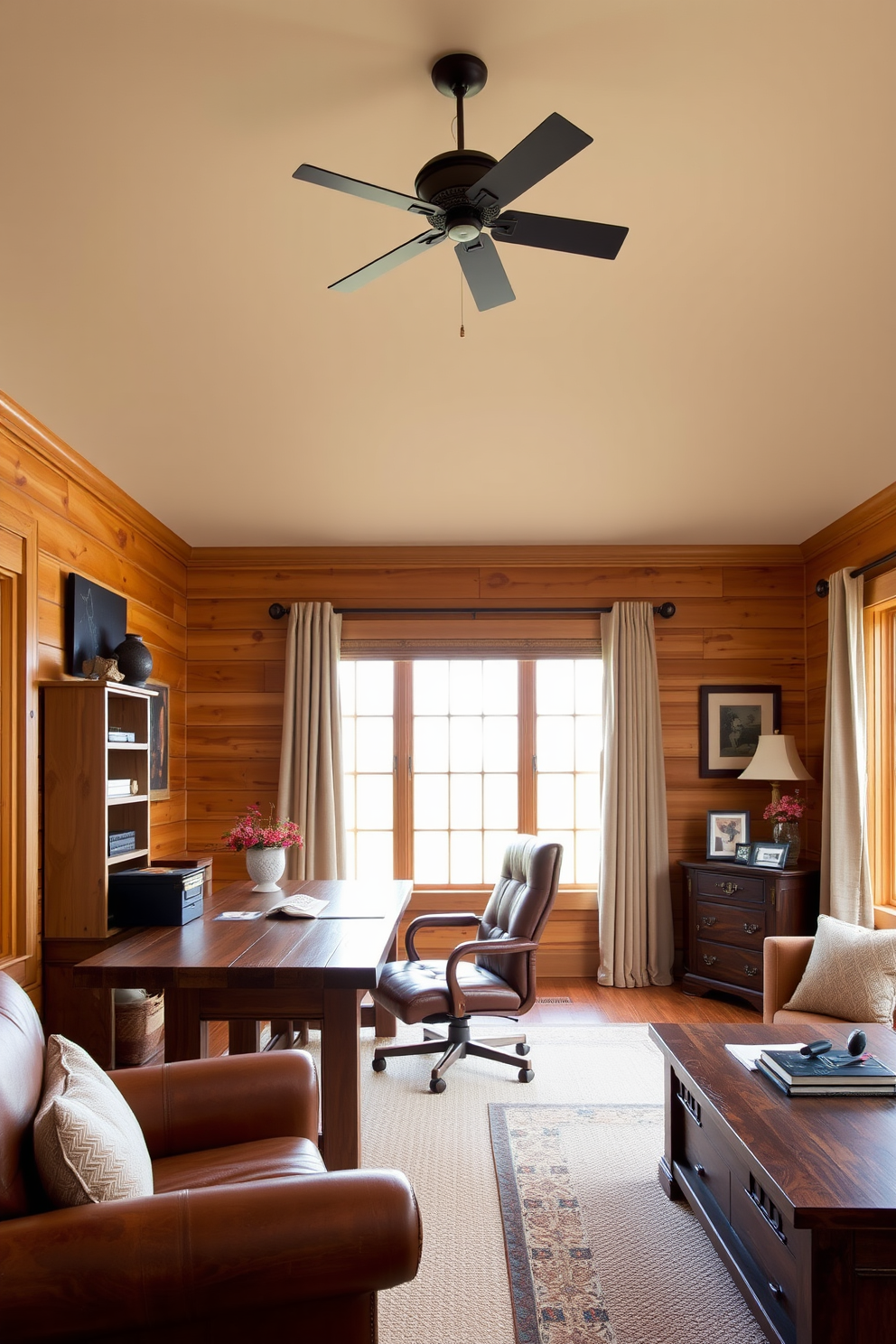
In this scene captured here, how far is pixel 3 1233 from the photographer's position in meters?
1.44

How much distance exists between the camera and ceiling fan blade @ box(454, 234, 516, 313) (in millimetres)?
1992

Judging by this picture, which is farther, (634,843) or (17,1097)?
(634,843)

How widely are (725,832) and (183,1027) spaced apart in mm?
3534

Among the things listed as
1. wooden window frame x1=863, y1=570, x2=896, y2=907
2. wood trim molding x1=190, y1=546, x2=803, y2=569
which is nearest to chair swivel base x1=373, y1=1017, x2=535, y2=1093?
wooden window frame x1=863, y1=570, x2=896, y2=907

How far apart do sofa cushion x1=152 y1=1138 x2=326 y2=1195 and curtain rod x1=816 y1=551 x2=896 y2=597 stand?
3.67m

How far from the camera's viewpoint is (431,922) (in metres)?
4.31

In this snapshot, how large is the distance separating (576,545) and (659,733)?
124cm

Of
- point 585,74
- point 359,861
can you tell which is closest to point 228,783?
point 359,861

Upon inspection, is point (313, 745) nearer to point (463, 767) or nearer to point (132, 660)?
point (463, 767)

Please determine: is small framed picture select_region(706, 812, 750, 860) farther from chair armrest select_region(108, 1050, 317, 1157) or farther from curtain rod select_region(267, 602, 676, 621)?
chair armrest select_region(108, 1050, 317, 1157)

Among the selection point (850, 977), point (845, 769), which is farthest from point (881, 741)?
point (850, 977)

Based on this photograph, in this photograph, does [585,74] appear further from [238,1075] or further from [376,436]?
[238,1075]

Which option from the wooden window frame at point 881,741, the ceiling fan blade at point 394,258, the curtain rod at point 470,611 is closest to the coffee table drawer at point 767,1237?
the ceiling fan blade at point 394,258

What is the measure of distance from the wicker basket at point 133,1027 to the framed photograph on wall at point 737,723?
11.2ft
